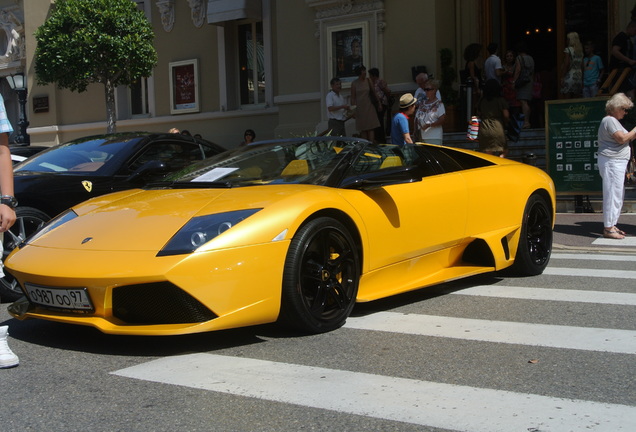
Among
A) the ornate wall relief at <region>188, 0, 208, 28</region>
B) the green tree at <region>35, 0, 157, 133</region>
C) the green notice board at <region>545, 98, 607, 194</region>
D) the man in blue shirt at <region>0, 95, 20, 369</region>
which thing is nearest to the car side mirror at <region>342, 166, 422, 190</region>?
the man in blue shirt at <region>0, 95, 20, 369</region>

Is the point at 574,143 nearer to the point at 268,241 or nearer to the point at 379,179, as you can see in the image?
the point at 379,179

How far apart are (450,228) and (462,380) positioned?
2.18 metres

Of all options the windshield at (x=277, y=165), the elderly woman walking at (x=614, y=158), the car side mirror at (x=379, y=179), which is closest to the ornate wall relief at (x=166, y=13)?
the elderly woman walking at (x=614, y=158)

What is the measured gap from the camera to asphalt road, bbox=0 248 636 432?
326 cm

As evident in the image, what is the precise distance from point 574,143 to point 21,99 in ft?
55.3

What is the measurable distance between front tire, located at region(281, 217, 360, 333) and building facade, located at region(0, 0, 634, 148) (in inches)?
467

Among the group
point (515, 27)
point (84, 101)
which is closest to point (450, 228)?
point (515, 27)

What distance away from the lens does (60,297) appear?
439 centimetres

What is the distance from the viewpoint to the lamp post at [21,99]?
74.1ft

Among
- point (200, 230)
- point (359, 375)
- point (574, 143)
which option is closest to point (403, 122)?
point (574, 143)

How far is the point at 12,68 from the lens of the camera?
85.7 feet

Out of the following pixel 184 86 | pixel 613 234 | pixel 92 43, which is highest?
pixel 92 43

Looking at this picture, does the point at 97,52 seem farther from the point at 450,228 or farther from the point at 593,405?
the point at 593,405

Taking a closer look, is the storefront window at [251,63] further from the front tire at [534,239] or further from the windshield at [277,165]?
the windshield at [277,165]
